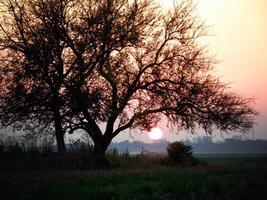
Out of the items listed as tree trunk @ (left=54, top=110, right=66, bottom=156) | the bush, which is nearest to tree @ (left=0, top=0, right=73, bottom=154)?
tree trunk @ (left=54, top=110, right=66, bottom=156)

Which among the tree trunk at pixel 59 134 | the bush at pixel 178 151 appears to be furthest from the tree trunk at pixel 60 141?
the bush at pixel 178 151

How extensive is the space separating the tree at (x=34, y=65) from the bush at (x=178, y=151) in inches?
291

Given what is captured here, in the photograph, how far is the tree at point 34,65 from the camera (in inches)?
1013

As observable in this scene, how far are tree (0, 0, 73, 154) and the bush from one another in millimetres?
7389

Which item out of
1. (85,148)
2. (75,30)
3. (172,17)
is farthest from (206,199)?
(172,17)

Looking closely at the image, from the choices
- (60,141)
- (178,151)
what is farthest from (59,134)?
(178,151)

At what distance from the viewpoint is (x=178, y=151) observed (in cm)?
2927

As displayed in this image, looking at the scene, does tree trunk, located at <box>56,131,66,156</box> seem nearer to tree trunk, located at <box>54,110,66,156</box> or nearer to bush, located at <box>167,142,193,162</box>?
tree trunk, located at <box>54,110,66,156</box>

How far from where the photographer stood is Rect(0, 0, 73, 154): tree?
84.4 feet

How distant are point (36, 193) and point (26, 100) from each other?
1362 centimetres

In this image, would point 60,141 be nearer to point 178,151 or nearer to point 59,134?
point 59,134

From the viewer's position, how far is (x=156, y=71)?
3089 cm

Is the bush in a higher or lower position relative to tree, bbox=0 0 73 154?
lower

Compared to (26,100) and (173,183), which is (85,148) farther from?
(173,183)
